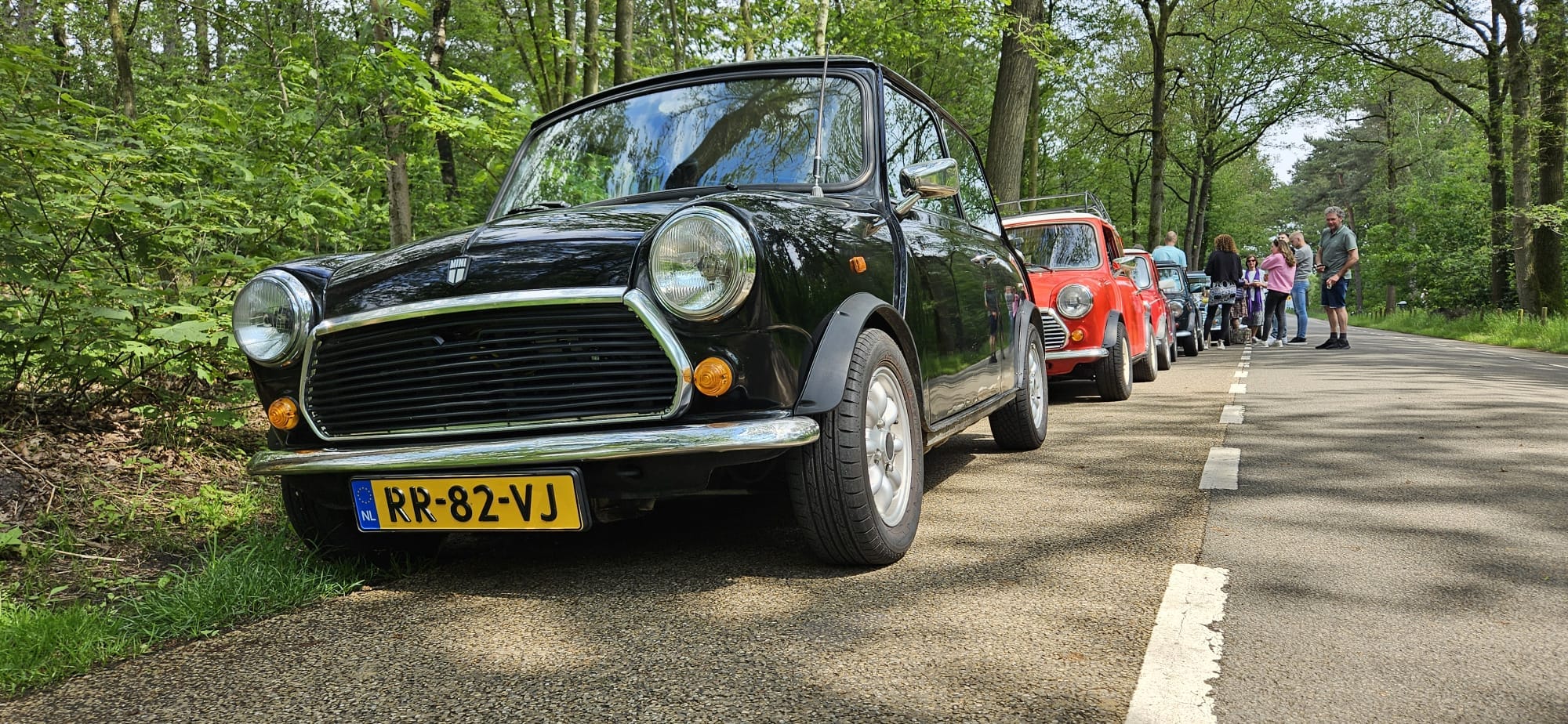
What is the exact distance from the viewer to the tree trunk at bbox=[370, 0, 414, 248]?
23.1 ft

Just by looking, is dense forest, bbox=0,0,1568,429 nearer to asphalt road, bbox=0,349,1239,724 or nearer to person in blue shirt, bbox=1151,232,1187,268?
asphalt road, bbox=0,349,1239,724

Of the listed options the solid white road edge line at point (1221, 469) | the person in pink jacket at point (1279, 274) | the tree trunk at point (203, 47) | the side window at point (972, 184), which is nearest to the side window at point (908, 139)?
the side window at point (972, 184)

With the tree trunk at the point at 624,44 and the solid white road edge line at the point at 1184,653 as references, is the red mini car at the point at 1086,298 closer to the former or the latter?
the solid white road edge line at the point at 1184,653

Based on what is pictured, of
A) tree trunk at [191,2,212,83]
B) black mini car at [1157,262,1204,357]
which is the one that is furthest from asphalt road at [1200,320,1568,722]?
tree trunk at [191,2,212,83]

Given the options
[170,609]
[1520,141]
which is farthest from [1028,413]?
[1520,141]

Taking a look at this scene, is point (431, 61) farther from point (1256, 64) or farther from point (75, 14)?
point (1256, 64)

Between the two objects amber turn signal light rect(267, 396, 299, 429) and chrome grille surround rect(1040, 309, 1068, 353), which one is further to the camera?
chrome grille surround rect(1040, 309, 1068, 353)

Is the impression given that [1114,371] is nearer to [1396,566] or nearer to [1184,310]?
[1396,566]

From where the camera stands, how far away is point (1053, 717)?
1919 millimetres

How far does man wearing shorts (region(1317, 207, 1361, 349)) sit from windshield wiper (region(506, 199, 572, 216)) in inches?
478

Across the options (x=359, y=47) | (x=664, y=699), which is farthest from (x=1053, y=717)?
(x=359, y=47)

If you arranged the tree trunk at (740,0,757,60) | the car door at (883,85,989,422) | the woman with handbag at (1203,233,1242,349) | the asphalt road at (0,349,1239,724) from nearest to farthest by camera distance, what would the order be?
the asphalt road at (0,349,1239,724)
the car door at (883,85,989,422)
the tree trunk at (740,0,757,60)
the woman with handbag at (1203,233,1242,349)

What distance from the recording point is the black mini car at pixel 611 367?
8.73ft

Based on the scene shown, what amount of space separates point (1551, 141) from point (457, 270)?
20189mm
